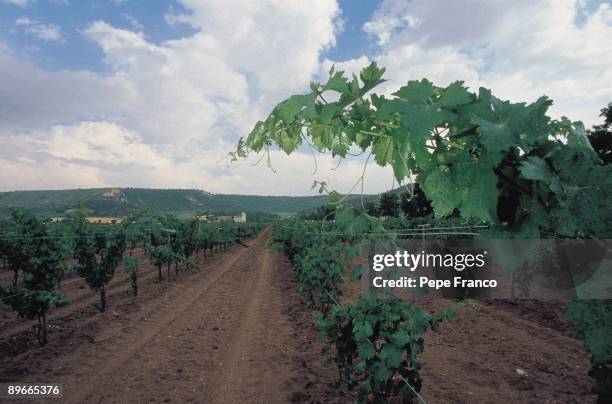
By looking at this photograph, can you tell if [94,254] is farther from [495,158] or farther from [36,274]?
[495,158]

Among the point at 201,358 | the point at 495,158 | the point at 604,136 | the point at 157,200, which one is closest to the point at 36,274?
the point at 201,358

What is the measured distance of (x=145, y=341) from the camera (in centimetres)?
786

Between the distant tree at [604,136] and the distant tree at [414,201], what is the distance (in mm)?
13745

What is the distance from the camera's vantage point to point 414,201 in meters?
1.63

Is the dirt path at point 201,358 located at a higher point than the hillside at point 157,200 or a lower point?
lower

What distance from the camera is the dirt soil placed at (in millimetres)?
5211

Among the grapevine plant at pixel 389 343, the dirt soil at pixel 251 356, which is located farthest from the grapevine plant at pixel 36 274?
the grapevine plant at pixel 389 343

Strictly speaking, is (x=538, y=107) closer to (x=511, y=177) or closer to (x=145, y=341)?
(x=511, y=177)

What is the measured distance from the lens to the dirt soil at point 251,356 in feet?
17.1

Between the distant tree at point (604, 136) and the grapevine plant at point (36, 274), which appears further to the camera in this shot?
the distant tree at point (604, 136)

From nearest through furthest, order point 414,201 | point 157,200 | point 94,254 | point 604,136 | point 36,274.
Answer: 1. point 414,201
2. point 36,274
3. point 94,254
4. point 604,136
5. point 157,200

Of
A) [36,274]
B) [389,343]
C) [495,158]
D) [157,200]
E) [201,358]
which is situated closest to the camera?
[495,158]

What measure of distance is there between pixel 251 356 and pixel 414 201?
6.27 metres

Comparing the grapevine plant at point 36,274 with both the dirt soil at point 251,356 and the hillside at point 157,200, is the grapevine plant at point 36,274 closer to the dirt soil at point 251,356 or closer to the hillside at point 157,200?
the dirt soil at point 251,356
